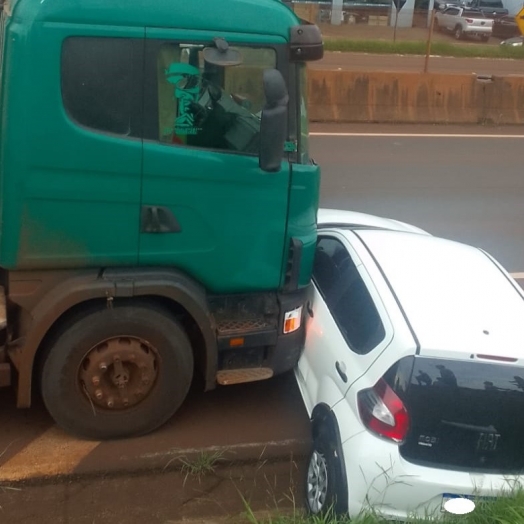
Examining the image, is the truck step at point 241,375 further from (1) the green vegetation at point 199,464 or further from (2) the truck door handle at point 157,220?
A: (2) the truck door handle at point 157,220

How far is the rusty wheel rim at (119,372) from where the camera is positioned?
4445 mm

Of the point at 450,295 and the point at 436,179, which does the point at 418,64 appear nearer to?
Answer: the point at 436,179

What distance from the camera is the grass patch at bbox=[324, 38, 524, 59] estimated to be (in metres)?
28.0

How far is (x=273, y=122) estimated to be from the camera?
161 inches

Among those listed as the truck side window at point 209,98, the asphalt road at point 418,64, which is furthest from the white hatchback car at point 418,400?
the asphalt road at point 418,64

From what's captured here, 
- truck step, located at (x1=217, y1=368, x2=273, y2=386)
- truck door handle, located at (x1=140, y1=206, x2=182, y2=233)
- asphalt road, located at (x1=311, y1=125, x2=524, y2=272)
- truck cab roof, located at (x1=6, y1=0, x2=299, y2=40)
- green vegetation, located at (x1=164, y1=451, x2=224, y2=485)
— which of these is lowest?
green vegetation, located at (x1=164, y1=451, x2=224, y2=485)

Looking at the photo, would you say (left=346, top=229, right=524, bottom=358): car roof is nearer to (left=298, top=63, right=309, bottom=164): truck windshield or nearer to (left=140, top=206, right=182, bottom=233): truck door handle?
(left=298, top=63, right=309, bottom=164): truck windshield

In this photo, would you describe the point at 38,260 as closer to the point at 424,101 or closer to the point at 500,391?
the point at 500,391

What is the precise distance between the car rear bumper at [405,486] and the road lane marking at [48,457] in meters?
1.72

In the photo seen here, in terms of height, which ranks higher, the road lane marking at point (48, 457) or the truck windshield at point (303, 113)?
the truck windshield at point (303, 113)

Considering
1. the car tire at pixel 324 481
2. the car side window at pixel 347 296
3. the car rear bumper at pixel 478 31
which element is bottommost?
the car tire at pixel 324 481

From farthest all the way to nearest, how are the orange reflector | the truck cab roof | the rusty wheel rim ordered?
the orange reflector < the rusty wheel rim < the truck cab roof

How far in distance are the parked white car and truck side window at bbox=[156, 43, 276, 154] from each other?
3288 cm

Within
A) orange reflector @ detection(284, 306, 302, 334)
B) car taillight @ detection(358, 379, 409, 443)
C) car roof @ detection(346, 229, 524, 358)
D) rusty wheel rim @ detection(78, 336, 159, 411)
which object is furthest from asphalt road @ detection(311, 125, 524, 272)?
rusty wheel rim @ detection(78, 336, 159, 411)
